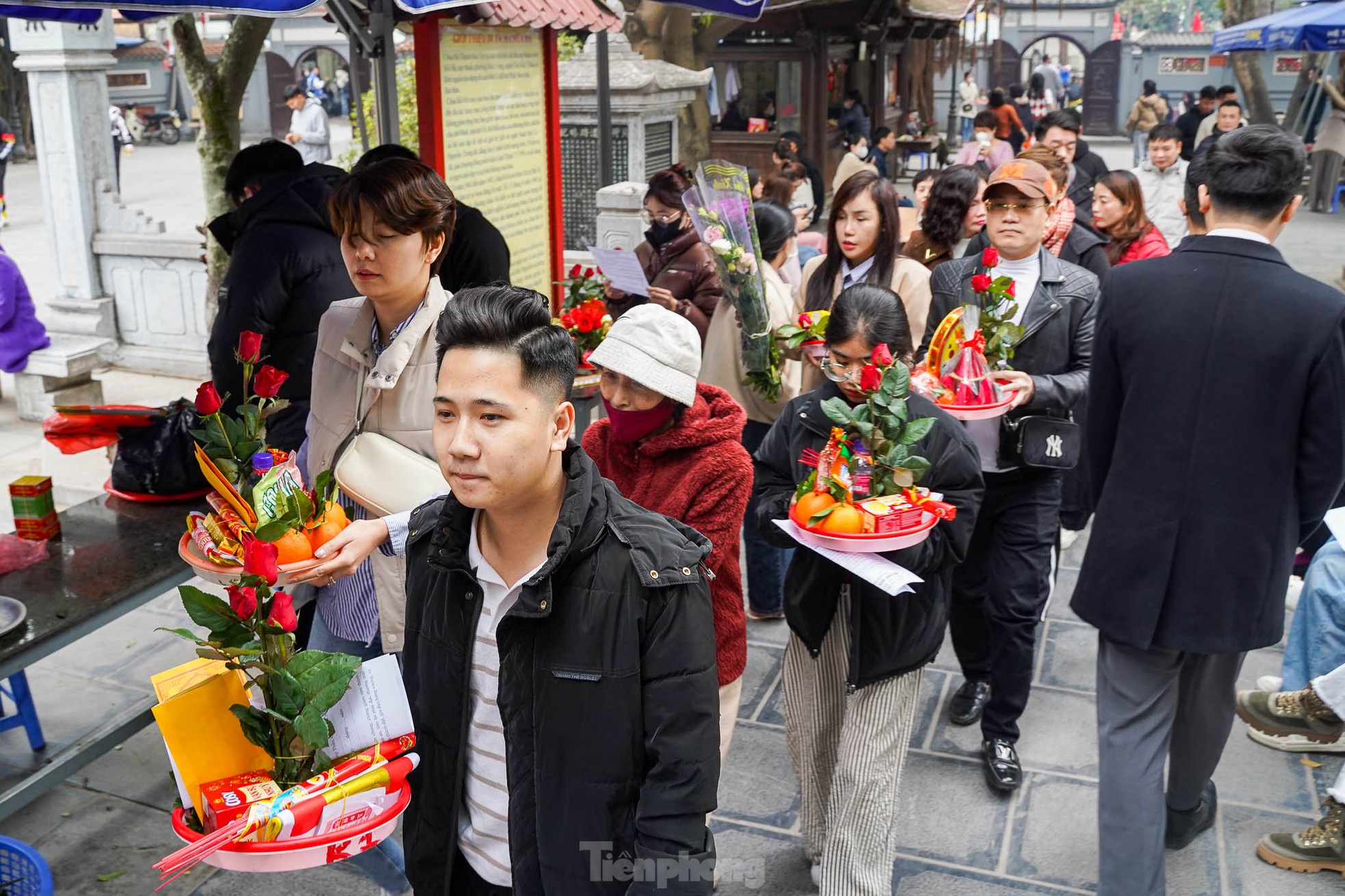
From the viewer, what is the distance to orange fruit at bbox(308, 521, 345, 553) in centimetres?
260

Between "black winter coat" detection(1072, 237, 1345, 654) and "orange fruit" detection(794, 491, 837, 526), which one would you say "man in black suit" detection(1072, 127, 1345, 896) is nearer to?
"black winter coat" detection(1072, 237, 1345, 654)

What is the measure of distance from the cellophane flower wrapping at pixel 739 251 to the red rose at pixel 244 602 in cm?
272

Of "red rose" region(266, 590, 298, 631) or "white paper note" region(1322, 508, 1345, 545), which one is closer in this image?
"red rose" region(266, 590, 298, 631)

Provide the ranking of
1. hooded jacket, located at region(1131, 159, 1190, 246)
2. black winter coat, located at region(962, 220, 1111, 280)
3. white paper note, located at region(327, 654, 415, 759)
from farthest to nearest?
1. hooded jacket, located at region(1131, 159, 1190, 246)
2. black winter coat, located at region(962, 220, 1111, 280)
3. white paper note, located at region(327, 654, 415, 759)

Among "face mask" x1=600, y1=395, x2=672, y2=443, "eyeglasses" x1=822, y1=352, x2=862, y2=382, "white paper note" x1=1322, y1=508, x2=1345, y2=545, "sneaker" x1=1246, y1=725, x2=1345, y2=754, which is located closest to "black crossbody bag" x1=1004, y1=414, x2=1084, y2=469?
"white paper note" x1=1322, y1=508, x2=1345, y2=545

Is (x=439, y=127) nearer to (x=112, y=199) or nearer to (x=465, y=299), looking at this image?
(x=465, y=299)

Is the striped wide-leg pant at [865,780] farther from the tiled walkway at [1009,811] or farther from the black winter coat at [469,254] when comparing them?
the black winter coat at [469,254]

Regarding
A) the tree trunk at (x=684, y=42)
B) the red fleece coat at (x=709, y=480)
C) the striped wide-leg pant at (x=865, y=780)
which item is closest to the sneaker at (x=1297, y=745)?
the striped wide-leg pant at (x=865, y=780)

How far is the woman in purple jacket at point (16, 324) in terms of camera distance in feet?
23.3

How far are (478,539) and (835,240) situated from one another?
2.74 metres

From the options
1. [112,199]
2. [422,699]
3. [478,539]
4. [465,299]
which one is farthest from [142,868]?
[112,199]

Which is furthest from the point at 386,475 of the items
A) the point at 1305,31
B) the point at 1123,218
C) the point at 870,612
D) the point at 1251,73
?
the point at 1251,73

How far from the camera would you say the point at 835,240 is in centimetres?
451

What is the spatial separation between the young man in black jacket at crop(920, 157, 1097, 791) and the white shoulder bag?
192cm
